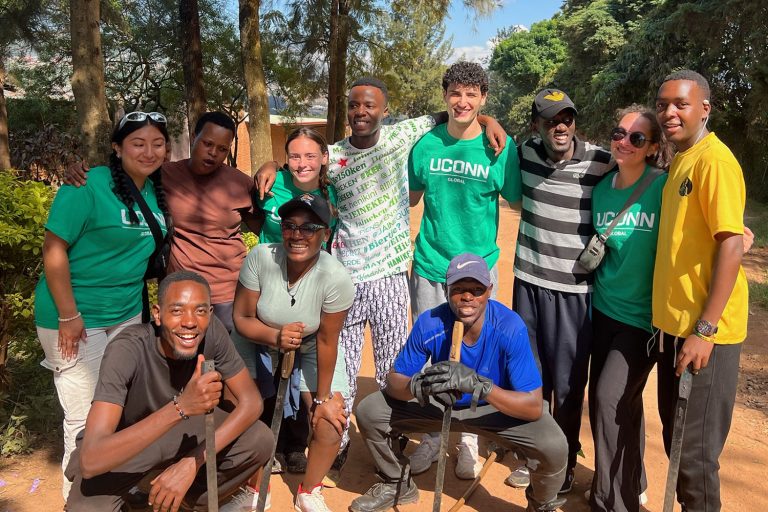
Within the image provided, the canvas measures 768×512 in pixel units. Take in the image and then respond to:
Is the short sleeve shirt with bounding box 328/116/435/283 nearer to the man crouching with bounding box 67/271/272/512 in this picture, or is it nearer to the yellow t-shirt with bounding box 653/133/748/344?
the man crouching with bounding box 67/271/272/512

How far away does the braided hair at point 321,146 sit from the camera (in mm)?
3832

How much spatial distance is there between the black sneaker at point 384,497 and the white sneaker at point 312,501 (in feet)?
0.63

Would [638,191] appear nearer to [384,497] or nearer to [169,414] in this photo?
[384,497]

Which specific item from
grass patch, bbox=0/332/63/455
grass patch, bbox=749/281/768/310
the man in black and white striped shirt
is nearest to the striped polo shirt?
the man in black and white striped shirt

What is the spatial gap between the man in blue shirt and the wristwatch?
2.56 feet

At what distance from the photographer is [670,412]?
3.38 m

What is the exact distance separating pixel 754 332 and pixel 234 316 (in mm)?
5925

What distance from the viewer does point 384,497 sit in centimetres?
377

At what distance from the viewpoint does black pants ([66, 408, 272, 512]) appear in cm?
301

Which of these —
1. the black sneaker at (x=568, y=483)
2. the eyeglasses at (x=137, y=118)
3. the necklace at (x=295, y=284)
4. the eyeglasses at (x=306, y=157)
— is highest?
the eyeglasses at (x=137, y=118)

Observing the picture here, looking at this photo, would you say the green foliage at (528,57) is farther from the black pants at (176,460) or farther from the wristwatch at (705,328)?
the black pants at (176,460)

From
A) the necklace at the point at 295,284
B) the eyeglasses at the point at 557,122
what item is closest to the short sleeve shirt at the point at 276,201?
the necklace at the point at 295,284

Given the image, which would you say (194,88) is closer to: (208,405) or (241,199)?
(241,199)

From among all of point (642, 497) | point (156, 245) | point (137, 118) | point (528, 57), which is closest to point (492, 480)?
point (642, 497)
